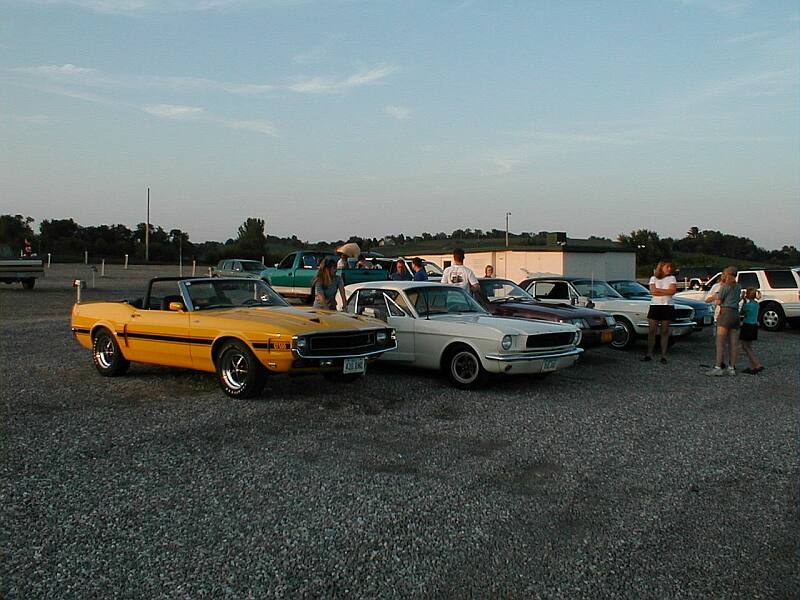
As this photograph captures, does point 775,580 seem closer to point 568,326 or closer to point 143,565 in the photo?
point 143,565

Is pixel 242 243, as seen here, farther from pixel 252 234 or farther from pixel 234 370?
pixel 234 370

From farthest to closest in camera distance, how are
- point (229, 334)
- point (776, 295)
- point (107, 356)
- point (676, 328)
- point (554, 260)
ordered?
point (554, 260)
point (776, 295)
point (676, 328)
point (107, 356)
point (229, 334)

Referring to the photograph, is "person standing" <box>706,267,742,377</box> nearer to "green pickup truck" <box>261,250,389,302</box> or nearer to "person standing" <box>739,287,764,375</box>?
"person standing" <box>739,287,764,375</box>

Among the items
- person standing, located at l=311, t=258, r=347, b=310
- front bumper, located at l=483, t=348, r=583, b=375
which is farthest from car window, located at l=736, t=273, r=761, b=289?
person standing, located at l=311, t=258, r=347, b=310

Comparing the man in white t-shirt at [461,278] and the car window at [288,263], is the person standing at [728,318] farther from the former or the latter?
the car window at [288,263]

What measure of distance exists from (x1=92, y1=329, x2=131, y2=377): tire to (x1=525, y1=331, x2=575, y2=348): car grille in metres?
5.11

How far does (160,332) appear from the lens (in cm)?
875

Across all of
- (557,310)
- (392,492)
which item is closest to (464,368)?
(557,310)

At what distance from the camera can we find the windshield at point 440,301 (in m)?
9.95

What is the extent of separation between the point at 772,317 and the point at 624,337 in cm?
656

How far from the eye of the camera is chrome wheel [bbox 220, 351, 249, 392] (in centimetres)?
796

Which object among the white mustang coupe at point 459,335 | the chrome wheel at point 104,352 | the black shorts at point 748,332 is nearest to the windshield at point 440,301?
the white mustang coupe at point 459,335

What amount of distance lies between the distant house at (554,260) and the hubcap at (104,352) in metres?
29.5

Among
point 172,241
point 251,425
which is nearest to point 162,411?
point 251,425
